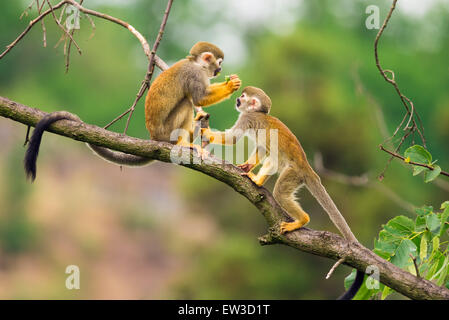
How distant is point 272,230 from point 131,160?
4.01ft

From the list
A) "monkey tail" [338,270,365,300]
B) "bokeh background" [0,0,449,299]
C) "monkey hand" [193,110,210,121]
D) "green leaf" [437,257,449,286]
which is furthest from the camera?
"bokeh background" [0,0,449,299]

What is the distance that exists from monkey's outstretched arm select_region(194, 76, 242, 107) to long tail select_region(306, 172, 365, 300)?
2.79 ft


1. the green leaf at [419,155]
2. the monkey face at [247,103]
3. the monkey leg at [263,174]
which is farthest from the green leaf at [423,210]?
the monkey face at [247,103]

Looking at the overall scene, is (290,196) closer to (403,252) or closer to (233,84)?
(403,252)

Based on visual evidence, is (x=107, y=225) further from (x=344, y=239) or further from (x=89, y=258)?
(x=344, y=239)

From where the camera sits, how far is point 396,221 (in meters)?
3.49

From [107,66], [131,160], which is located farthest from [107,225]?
[131,160]

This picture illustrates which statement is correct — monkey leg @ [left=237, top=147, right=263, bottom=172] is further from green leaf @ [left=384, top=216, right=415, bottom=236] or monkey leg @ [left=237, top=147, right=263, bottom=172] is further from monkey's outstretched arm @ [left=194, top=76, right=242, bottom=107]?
green leaf @ [left=384, top=216, right=415, bottom=236]

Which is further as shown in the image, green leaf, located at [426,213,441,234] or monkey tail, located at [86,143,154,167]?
monkey tail, located at [86,143,154,167]

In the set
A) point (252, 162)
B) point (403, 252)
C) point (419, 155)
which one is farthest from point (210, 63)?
point (403, 252)

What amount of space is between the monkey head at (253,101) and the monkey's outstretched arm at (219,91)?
0.29 metres

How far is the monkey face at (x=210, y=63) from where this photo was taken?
4.64 m

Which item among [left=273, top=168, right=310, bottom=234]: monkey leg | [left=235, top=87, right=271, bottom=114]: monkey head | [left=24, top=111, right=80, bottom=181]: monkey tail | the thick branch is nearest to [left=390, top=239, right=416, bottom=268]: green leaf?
the thick branch

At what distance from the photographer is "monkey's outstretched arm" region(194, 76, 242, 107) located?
4.27 metres
